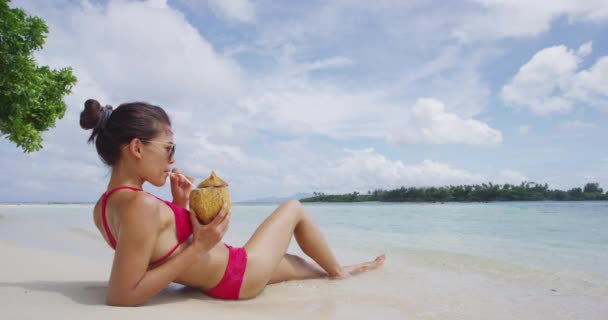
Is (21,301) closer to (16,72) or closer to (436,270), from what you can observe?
(436,270)

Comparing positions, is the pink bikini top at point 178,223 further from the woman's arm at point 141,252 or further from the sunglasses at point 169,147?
the sunglasses at point 169,147

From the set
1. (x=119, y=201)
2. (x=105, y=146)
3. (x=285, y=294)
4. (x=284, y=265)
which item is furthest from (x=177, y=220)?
(x=284, y=265)

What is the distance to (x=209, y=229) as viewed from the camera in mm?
2430

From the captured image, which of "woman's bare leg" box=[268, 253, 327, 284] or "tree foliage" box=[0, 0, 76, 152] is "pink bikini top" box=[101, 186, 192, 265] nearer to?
"woman's bare leg" box=[268, 253, 327, 284]

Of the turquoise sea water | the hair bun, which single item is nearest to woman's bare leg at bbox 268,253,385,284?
the turquoise sea water

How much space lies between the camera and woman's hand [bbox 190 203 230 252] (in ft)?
7.95

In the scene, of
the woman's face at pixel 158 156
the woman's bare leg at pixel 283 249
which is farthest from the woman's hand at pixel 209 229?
the woman's bare leg at pixel 283 249

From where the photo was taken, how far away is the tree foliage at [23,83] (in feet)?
36.9

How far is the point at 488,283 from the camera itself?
4.21 metres

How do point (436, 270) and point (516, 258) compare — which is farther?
point (516, 258)

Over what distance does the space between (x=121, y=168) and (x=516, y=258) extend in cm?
544

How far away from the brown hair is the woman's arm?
40cm

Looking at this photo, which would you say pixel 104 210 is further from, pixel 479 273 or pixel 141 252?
pixel 479 273

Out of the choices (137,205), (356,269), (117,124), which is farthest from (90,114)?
(356,269)
